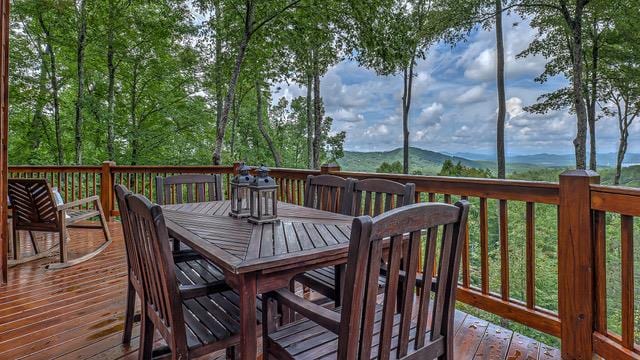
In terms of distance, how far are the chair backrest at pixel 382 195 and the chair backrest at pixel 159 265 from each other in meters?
1.41

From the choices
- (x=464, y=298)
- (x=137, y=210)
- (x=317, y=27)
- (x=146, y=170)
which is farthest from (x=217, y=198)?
(x=317, y=27)

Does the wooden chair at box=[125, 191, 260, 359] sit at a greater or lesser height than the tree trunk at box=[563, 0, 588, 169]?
lesser

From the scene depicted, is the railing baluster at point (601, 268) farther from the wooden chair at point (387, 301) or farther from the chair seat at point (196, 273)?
the chair seat at point (196, 273)

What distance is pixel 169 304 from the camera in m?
1.38

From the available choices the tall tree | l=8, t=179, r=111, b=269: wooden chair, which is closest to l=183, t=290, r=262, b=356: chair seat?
l=8, t=179, r=111, b=269: wooden chair

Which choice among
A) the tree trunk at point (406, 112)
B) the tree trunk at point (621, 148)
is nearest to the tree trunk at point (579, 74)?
the tree trunk at point (621, 148)

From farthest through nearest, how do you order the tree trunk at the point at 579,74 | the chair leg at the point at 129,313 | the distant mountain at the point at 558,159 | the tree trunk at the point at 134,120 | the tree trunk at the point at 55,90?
the distant mountain at the point at 558,159 → the tree trunk at the point at 134,120 → the tree trunk at the point at 55,90 → the tree trunk at the point at 579,74 → the chair leg at the point at 129,313

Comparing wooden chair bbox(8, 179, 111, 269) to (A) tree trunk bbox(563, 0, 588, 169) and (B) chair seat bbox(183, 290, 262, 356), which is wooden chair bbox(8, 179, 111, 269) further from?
(A) tree trunk bbox(563, 0, 588, 169)

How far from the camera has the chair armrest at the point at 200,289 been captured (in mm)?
1442

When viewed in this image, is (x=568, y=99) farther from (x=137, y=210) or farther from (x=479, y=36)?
(x=137, y=210)

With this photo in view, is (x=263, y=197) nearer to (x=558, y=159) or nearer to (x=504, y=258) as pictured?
(x=504, y=258)

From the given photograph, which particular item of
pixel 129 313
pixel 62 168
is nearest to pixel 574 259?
pixel 129 313

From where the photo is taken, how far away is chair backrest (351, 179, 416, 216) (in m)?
2.21

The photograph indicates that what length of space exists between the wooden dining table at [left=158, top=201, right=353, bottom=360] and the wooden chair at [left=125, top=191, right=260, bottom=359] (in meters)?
0.16
